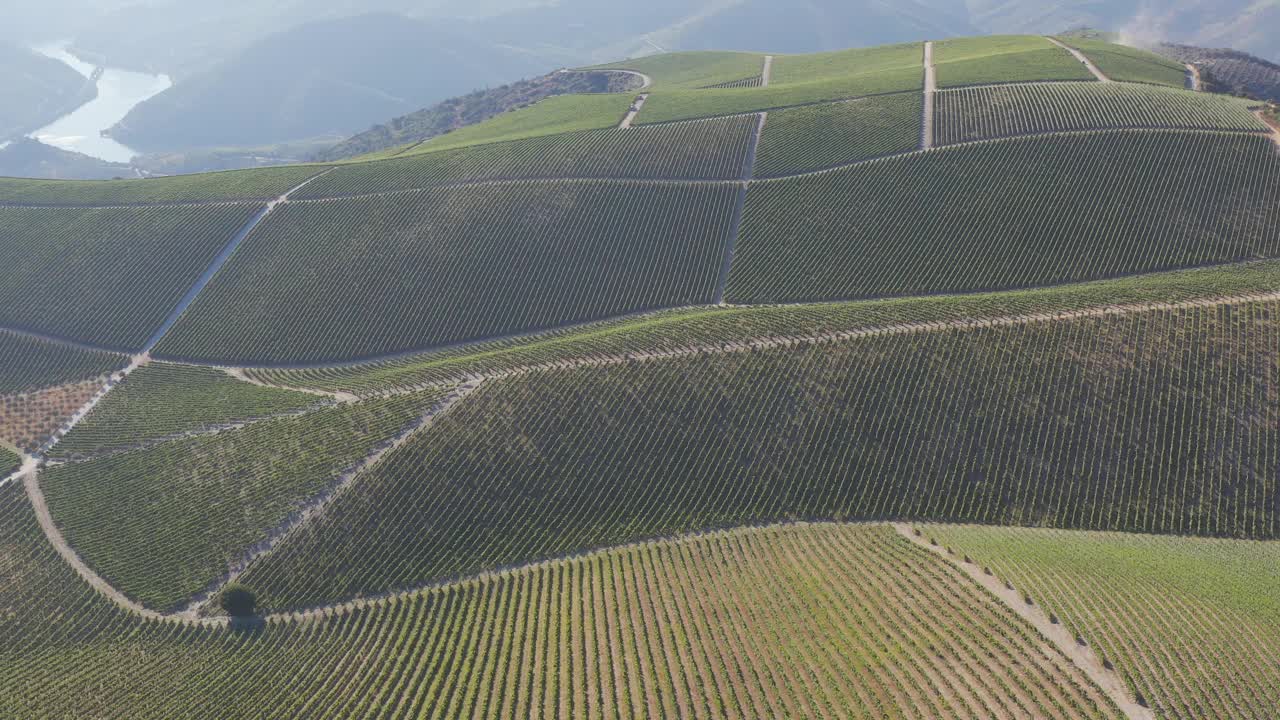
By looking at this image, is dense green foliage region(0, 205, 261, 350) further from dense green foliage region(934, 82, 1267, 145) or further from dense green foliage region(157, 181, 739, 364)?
dense green foliage region(934, 82, 1267, 145)

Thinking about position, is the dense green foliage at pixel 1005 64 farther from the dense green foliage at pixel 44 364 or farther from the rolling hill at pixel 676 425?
the dense green foliage at pixel 44 364

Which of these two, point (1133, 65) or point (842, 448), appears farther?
point (1133, 65)

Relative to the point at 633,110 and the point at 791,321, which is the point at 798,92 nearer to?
the point at 633,110

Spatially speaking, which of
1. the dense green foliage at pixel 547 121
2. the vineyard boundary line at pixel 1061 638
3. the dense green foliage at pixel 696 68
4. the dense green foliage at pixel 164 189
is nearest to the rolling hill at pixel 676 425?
the vineyard boundary line at pixel 1061 638

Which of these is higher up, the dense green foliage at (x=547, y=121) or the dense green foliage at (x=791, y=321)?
the dense green foliage at (x=547, y=121)

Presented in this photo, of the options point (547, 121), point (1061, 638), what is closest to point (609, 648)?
point (1061, 638)

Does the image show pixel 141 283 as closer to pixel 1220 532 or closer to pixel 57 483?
pixel 57 483

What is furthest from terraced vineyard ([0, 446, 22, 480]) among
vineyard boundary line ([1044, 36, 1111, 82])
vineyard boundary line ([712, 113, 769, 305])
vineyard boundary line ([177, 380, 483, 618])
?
vineyard boundary line ([1044, 36, 1111, 82])
